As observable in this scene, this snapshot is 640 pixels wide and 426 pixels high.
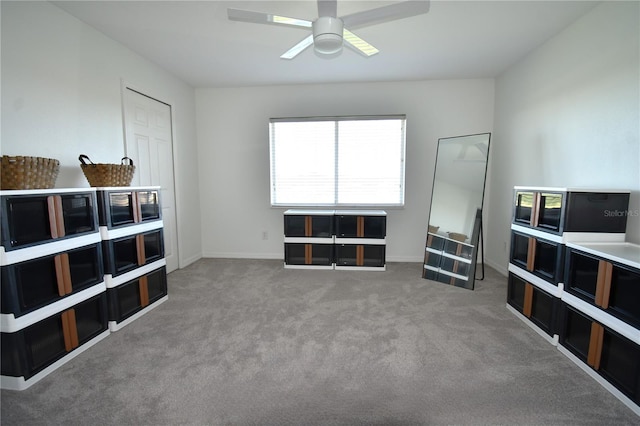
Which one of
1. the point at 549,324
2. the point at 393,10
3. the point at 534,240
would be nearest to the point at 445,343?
the point at 549,324

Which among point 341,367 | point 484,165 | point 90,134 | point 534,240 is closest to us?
point 341,367

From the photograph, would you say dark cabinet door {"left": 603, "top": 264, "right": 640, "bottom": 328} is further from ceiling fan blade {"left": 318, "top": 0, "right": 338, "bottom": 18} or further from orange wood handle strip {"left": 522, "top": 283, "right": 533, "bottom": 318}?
ceiling fan blade {"left": 318, "top": 0, "right": 338, "bottom": 18}

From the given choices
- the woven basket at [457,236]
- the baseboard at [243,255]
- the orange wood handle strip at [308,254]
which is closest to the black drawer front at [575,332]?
the woven basket at [457,236]

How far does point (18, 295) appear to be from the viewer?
5.49 feet

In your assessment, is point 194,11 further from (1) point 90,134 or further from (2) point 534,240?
(2) point 534,240

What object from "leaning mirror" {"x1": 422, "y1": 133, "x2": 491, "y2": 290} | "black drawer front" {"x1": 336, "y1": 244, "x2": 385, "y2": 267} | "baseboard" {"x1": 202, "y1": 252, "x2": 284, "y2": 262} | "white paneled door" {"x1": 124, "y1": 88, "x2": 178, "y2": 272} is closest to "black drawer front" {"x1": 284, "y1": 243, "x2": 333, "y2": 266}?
"black drawer front" {"x1": 336, "y1": 244, "x2": 385, "y2": 267}

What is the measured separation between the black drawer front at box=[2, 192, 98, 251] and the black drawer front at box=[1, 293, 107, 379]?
525 mm

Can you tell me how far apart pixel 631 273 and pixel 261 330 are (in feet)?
8.08

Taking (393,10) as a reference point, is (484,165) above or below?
below

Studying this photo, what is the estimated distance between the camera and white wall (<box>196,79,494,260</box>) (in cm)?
405

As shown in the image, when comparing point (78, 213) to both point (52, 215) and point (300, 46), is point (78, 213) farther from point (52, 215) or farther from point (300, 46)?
point (300, 46)

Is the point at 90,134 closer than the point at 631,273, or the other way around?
the point at 631,273

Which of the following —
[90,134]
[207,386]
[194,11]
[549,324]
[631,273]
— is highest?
[194,11]

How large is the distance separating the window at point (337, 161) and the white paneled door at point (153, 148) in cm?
140
